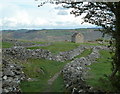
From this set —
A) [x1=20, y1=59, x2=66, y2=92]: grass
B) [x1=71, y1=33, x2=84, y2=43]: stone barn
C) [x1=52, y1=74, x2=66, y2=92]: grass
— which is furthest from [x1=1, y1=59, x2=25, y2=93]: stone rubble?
[x1=71, y1=33, x2=84, y2=43]: stone barn

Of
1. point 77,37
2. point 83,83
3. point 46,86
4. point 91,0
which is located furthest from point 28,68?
point 77,37

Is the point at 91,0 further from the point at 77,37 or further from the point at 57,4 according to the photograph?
the point at 77,37

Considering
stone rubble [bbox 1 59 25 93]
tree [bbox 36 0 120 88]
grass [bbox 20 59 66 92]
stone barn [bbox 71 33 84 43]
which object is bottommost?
Answer: stone barn [bbox 71 33 84 43]

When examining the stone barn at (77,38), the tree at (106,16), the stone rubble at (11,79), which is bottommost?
the stone barn at (77,38)

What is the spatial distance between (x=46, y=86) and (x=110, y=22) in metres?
7.52

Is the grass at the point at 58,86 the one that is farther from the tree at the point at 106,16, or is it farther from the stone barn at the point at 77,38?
the stone barn at the point at 77,38

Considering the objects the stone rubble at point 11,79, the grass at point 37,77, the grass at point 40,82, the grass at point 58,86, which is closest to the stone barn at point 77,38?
the grass at point 37,77

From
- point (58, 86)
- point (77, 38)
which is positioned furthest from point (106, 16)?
point (77, 38)

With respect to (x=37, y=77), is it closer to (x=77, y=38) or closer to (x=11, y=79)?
(x=11, y=79)

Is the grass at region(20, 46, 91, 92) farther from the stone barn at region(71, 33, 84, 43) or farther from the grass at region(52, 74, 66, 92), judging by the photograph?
the stone barn at region(71, 33, 84, 43)

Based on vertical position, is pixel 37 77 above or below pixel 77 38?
above

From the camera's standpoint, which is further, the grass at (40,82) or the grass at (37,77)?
the grass at (37,77)

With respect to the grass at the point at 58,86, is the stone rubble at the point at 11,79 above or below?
above

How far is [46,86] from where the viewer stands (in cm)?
2406
